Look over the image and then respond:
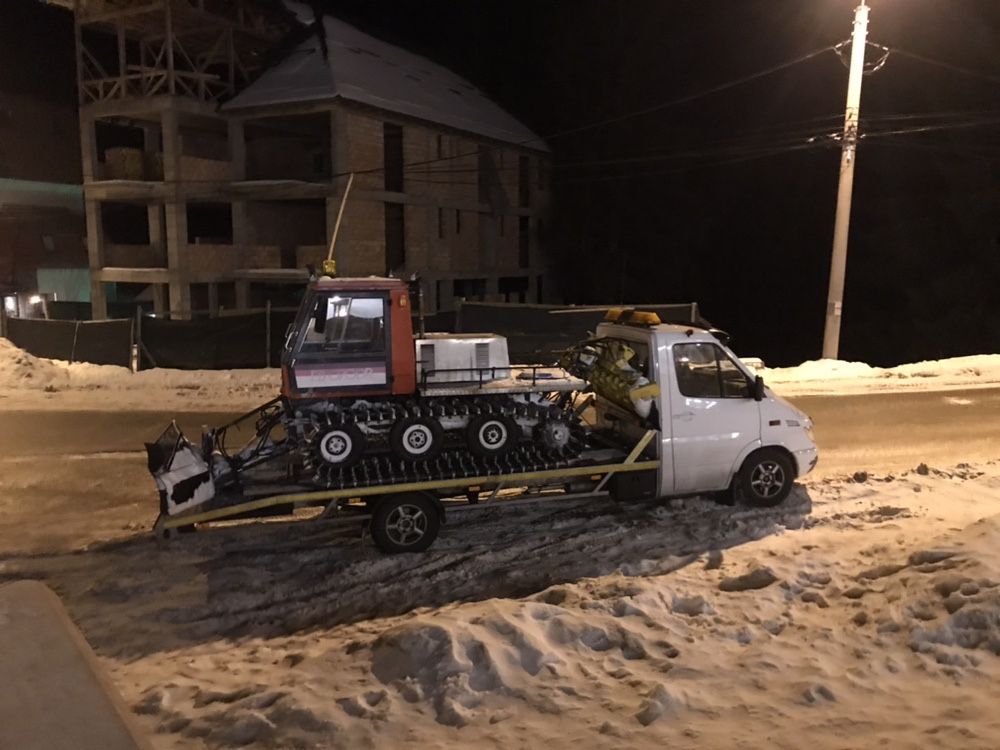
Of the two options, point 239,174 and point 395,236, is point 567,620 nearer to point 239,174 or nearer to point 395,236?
point 239,174

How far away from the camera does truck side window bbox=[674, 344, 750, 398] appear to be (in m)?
8.30

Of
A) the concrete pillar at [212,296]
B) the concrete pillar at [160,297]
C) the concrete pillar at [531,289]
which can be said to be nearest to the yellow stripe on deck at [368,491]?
the concrete pillar at [212,296]

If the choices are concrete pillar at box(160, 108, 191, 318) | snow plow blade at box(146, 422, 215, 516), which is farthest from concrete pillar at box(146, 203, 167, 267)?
snow plow blade at box(146, 422, 215, 516)

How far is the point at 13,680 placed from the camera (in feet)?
15.7

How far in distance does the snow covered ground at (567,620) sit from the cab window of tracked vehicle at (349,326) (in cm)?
196

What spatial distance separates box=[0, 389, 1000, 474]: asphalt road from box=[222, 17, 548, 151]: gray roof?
49.7 ft

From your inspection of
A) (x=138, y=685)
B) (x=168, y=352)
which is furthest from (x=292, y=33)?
(x=138, y=685)

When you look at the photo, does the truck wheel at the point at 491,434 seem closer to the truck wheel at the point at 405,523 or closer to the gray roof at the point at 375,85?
the truck wheel at the point at 405,523

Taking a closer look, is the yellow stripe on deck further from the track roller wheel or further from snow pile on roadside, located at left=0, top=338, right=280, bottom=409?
snow pile on roadside, located at left=0, top=338, right=280, bottom=409

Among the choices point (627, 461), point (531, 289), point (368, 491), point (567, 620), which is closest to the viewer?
point (567, 620)

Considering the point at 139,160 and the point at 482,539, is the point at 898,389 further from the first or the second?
the point at 139,160

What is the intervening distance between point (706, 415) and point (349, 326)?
3.75m

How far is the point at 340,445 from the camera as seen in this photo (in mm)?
7625

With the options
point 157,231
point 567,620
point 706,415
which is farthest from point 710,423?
point 157,231
